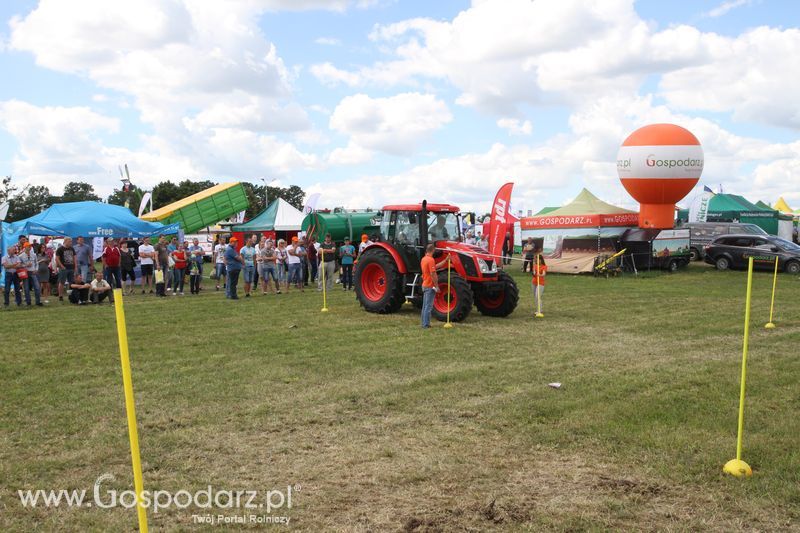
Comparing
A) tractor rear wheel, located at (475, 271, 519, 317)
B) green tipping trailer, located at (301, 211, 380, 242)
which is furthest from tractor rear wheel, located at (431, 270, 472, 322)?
green tipping trailer, located at (301, 211, 380, 242)

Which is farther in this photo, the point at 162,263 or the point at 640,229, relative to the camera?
the point at 640,229

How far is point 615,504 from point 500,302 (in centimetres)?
864

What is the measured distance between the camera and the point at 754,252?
25562mm

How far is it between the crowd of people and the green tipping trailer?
8619 millimetres

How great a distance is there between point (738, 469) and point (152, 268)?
17.0 meters

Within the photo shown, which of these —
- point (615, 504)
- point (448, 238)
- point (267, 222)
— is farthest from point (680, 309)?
point (267, 222)

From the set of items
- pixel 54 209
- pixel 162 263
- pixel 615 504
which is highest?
pixel 54 209

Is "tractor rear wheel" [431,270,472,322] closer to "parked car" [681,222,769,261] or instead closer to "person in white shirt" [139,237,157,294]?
"person in white shirt" [139,237,157,294]

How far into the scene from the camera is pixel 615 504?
443 centimetres

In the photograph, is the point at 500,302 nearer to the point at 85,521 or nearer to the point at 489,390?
the point at 489,390

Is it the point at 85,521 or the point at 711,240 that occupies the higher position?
the point at 711,240

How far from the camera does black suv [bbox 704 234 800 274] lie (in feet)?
80.7

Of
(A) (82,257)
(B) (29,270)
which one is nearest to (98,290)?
(B) (29,270)

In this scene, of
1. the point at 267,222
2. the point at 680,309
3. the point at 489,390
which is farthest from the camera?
the point at 267,222
